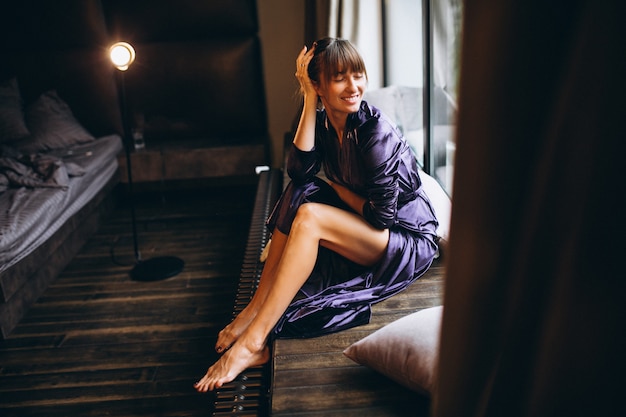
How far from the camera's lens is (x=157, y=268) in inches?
106

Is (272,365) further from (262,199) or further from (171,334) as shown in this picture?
(262,199)

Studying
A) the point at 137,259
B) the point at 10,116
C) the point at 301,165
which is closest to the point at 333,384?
the point at 301,165

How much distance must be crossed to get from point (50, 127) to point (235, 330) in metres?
2.43

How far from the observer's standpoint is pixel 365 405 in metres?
1.17

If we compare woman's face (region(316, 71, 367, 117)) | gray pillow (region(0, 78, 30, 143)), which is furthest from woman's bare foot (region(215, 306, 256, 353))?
gray pillow (region(0, 78, 30, 143))

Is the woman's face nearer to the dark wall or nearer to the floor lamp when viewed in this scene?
the floor lamp

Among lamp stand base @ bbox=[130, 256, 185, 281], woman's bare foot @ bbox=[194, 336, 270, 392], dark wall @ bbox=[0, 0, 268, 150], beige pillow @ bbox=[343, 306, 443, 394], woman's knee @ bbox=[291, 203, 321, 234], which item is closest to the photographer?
beige pillow @ bbox=[343, 306, 443, 394]

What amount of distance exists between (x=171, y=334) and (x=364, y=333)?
956 mm

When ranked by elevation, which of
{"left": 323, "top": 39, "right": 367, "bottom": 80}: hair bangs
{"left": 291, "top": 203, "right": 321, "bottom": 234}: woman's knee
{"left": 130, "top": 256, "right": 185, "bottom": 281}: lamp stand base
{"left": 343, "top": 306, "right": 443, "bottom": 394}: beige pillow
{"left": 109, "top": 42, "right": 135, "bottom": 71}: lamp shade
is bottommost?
{"left": 130, "top": 256, "right": 185, "bottom": 281}: lamp stand base

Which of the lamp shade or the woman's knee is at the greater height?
the lamp shade

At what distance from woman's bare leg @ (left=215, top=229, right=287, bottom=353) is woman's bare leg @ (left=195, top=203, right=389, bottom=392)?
0.18 feet

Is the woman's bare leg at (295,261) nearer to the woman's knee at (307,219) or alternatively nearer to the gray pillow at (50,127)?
the woman's knee at (307,219)

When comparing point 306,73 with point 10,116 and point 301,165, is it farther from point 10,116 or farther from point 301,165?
point 10,116

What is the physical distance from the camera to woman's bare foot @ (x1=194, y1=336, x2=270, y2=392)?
1435 mm
